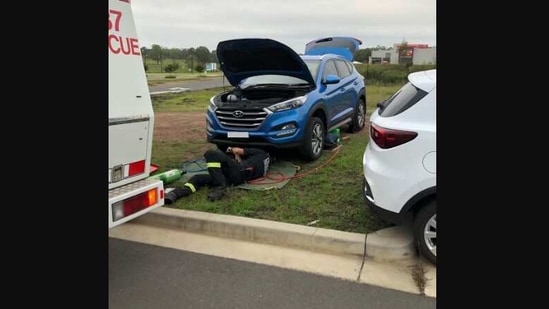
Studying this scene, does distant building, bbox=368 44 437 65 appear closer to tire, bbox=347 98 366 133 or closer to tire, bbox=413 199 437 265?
tire, bbox=347 98 366 133

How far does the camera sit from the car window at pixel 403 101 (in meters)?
3.75

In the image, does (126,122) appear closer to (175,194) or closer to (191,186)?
(175,194)

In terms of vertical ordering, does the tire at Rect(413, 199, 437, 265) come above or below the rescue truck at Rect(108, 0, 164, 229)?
below

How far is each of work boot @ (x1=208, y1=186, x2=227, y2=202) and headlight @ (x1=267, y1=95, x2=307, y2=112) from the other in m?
1.63

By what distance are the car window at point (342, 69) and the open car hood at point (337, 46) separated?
176 cm

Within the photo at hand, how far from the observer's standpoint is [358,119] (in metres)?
9.95

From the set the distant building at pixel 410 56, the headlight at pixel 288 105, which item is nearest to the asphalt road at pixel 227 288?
the headlight at pixel 288 105

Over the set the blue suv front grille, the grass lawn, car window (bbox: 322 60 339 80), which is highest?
car window (bbox: 322 60 339 80)

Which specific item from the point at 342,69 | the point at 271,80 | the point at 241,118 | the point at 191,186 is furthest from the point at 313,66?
the point at 191,186

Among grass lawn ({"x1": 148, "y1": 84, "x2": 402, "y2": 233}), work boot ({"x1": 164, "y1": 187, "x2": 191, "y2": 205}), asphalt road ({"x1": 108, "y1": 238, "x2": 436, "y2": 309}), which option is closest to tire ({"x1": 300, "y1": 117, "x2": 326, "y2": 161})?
grass lawn ({"x1": 148, "y1": 84, "x2": 402, "y2": 233})

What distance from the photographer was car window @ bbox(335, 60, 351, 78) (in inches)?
351

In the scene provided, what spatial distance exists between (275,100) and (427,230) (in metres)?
3.74

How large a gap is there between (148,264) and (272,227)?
1.21 meters

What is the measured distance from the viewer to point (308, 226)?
4.43m
